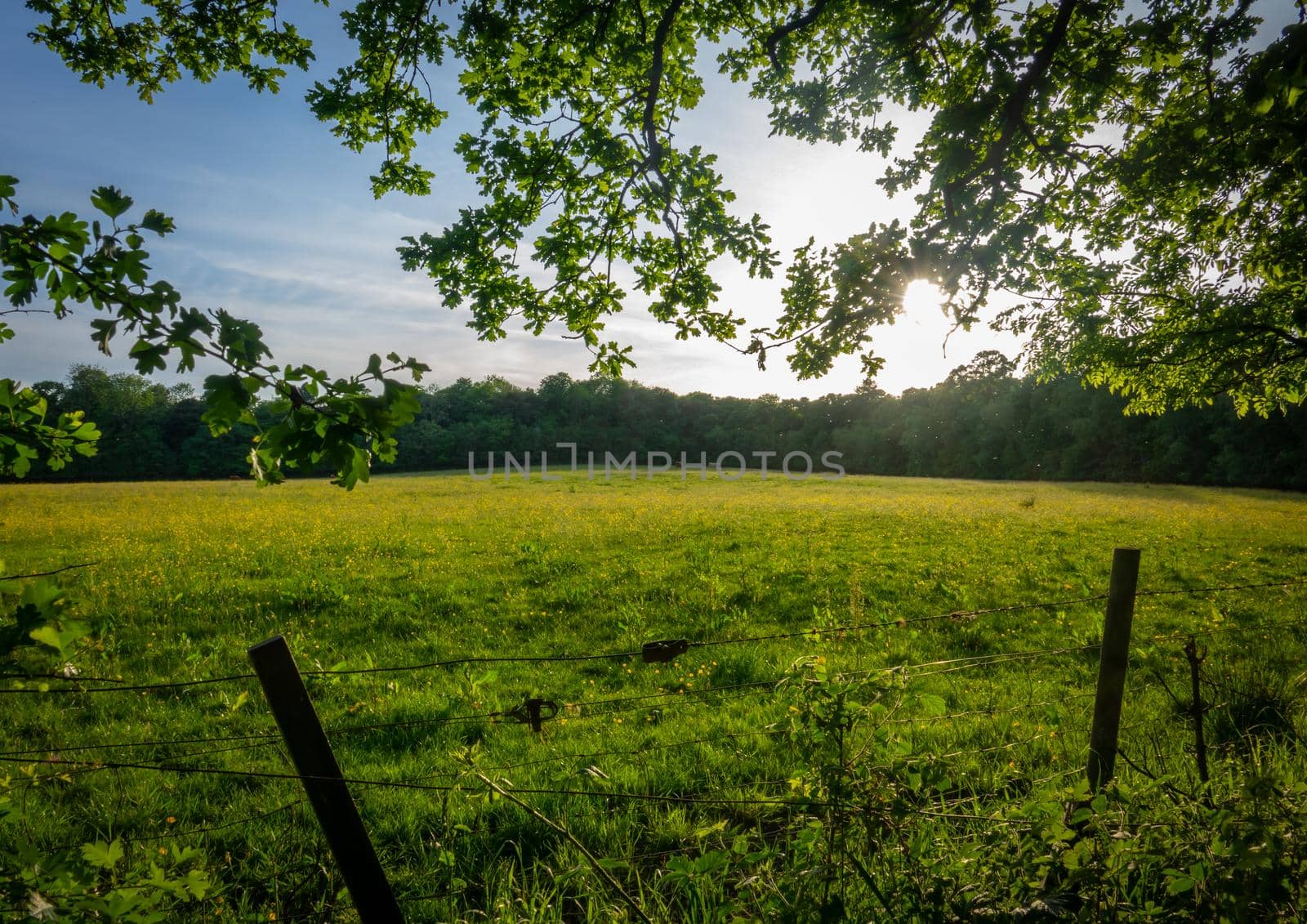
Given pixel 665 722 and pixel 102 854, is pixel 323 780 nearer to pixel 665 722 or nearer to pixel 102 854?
pixel 102 854

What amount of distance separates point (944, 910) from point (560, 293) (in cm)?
702

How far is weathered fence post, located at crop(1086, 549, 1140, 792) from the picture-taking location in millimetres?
3393

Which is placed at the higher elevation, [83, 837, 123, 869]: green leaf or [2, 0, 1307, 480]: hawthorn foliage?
[2, 0, 1307, 480]: hawthorn foliage

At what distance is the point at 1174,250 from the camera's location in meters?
11.8

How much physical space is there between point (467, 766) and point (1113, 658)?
3.82 metres

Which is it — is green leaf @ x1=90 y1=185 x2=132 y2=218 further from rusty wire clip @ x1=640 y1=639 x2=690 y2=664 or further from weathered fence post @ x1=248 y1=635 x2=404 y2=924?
rusty wire clip @ x1=640 y1=639 x2=690 y2=664

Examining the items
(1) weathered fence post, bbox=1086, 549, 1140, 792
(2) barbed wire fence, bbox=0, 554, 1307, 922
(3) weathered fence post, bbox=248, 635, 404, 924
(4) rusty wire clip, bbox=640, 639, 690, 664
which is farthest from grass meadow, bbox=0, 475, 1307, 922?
(4) rusty wire clip, bbox=640, 639, 690, 664

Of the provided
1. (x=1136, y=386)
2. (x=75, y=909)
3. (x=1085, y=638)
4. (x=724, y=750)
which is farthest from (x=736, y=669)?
(x=1136, y=386)

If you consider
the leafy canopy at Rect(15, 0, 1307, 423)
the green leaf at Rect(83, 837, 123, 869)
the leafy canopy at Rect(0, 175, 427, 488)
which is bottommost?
the green leaf at Rect(83, 837, 123, 869)

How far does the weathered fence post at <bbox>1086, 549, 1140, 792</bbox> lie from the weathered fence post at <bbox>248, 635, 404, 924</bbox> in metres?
3.93

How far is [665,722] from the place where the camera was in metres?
5.61

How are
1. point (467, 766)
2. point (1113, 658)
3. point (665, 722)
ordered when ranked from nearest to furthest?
1. point (467, 766)
2. point (1113, 658)
3. point (665, 722)

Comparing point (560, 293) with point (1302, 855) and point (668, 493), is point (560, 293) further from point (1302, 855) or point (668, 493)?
point (668, 493)

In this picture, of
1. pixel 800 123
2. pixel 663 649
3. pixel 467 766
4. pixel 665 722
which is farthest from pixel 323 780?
pixel 800 123
